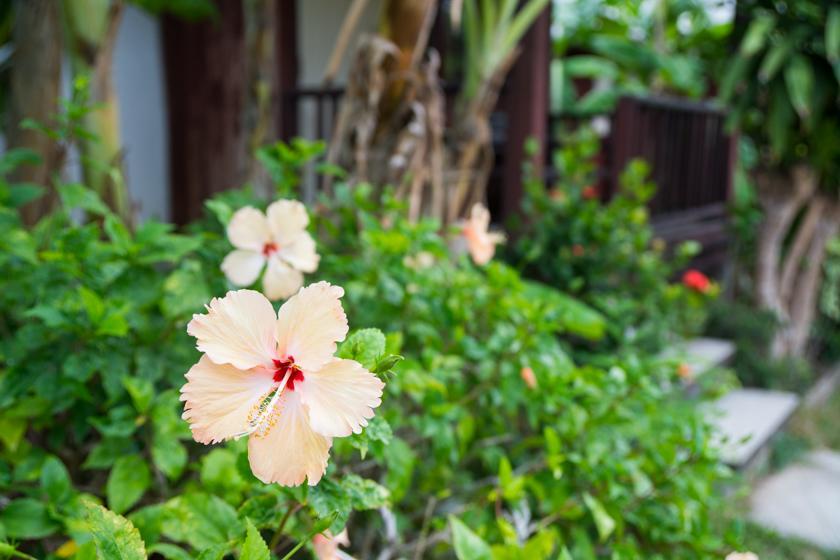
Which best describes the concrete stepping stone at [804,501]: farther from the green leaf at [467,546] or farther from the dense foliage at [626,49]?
the dense foliage at [626,49]

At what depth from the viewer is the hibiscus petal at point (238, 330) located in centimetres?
66

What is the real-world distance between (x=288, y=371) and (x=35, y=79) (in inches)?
61.8

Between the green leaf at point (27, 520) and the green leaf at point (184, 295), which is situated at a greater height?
the green leaf at point (184, 295)

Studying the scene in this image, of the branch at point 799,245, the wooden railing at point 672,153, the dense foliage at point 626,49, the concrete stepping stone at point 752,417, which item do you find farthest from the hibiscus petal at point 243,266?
the dense foliage at point 626,49

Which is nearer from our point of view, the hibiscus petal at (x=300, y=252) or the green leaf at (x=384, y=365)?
the green leaf at (x=384, y=365)

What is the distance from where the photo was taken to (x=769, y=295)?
4.99 m

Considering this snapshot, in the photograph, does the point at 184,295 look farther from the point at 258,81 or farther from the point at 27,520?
the point at 258,81

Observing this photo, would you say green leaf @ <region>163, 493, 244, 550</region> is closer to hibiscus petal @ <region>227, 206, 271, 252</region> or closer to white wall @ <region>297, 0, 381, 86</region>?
hibiscus petal @ <region>227, 206, 271, 252</region>

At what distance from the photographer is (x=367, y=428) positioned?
76 cm

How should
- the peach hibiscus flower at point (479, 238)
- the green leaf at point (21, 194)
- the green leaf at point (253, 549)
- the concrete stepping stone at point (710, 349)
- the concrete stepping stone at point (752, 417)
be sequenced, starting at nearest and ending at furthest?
the green leaf at point (253, 549), the green leaf at point (21, 194), the peach hibiscus flower at point (479, 238), the concrete stepping stone at point (752, 417), the concrete stepping stone at point (710, 349)

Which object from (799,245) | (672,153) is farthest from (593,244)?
(799,245)

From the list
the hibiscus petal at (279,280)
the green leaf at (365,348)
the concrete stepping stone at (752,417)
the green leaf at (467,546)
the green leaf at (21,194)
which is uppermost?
the green leaf at (21,194)

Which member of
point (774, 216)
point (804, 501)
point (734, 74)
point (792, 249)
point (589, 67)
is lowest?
point (804, 501)

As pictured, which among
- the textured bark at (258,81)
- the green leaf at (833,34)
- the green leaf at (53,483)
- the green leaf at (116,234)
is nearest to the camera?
the green leaf at (53,483)
